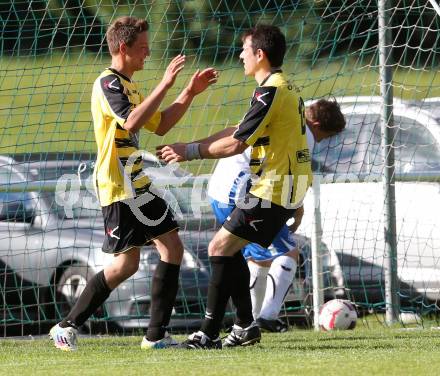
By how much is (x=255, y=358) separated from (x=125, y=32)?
2.17 metres

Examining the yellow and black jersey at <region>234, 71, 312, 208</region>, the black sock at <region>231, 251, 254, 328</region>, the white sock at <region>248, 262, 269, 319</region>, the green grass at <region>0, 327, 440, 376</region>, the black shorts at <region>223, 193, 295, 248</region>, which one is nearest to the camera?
the green grass at <region>0, 327, 440, 376</region>

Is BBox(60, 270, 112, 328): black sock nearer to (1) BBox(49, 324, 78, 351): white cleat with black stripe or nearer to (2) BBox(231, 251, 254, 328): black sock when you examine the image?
(1) BBox(49, 324, 78, 351): white cleat with black stripe

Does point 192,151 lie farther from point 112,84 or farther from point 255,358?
point 255,358

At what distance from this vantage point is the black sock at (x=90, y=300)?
25.0 ft

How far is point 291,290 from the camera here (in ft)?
33.9

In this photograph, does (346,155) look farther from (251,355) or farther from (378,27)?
(251,355)

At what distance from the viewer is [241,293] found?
7656mm

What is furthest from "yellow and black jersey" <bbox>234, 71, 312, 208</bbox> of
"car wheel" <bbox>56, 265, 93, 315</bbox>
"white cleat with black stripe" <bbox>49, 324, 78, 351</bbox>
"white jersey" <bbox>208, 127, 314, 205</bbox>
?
"car wheel" <bbox>56, 265, 93, 315</bbox>

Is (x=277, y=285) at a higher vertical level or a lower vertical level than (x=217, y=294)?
higher

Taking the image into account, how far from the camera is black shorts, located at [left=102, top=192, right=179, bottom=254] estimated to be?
747 centimetres

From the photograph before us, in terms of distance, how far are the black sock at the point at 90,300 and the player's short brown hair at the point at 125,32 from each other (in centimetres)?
143

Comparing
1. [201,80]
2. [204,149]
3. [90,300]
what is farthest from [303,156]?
[90,300]

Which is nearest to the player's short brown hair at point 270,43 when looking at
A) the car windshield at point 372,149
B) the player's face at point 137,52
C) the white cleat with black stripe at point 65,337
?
the player's face at point 137,52

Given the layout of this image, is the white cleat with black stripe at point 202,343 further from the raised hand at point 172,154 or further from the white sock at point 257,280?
the white sock at point 257,280
